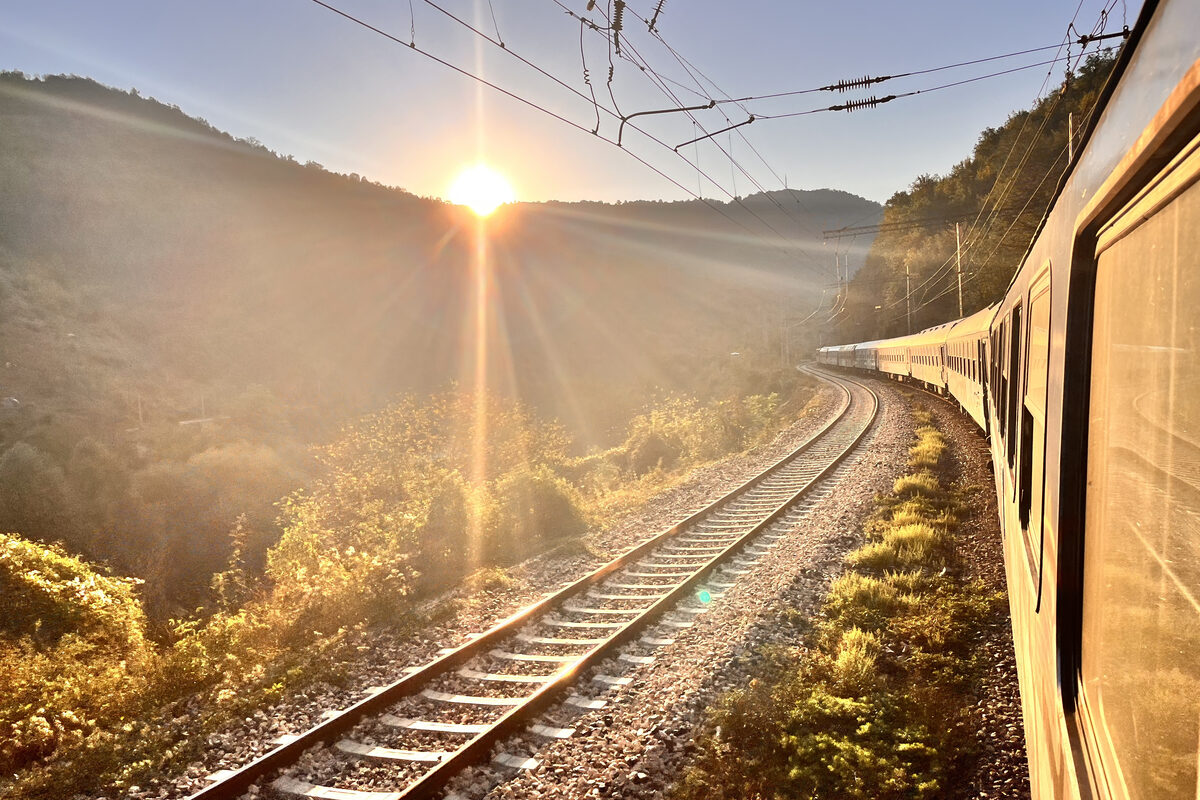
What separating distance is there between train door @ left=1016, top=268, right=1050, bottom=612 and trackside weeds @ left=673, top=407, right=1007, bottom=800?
2.24m

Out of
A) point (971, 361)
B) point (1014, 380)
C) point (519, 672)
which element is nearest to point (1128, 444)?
point (1014, 380)

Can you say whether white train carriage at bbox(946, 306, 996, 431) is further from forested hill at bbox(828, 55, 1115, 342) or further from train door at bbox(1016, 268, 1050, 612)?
train door at bbox(1016, 268, 1050, 612)

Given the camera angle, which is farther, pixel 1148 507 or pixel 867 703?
pixel 867 703

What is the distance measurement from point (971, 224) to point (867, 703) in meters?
63.8

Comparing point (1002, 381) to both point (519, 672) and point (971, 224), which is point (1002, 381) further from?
point (971, 224)

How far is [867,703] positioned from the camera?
231 inches

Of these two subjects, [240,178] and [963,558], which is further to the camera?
[240,178]

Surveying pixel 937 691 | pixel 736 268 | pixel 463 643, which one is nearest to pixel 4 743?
pixel 463 643

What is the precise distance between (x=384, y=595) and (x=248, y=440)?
86.4 feet

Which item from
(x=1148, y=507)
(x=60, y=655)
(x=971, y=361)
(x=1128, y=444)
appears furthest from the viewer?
(x=971, y=361)

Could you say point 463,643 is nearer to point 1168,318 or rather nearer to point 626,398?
point 1168,318

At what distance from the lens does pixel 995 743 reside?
17.3ft

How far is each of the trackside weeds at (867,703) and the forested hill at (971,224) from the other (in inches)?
903

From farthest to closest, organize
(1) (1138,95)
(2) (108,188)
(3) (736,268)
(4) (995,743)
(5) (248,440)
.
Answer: (3) (736,268) < (2) (108,188) < (5) (248,440) < (4) (995,743) < (1) (1138,95)
